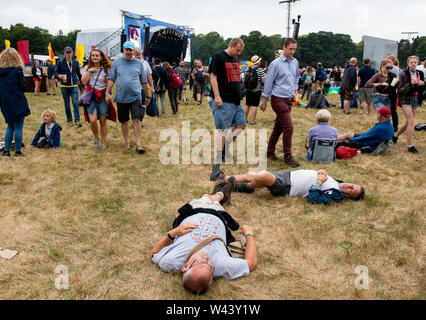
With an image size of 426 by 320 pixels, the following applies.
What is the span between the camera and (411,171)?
539cm

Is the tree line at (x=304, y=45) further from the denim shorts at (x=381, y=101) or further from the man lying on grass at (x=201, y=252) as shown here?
the man lying on grass at (x=201, y=252)

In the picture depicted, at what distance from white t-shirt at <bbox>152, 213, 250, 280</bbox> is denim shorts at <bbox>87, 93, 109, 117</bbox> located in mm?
4026

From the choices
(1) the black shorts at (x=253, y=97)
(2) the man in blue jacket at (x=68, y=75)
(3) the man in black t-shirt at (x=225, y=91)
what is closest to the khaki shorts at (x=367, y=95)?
(1) the black shorts at (x=253, y=97)

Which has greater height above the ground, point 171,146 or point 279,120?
point 279,120

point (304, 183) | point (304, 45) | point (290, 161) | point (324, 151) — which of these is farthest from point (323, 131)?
point (304, 45)

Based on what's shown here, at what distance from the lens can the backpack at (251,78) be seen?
8242mm

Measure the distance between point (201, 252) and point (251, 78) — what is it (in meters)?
6.57

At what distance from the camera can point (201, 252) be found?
2.53m

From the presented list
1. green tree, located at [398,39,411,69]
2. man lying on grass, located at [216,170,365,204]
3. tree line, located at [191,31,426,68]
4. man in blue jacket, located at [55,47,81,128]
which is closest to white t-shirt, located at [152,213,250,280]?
man lying on grass, located at [216,170,365,204]

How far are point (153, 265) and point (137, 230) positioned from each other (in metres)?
0.70
